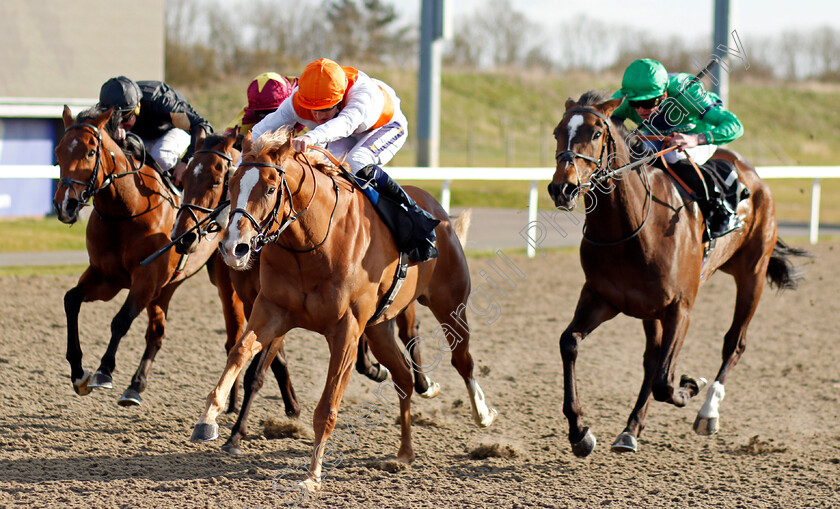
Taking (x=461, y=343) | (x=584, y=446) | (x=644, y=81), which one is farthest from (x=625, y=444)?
(x=644, y=81)

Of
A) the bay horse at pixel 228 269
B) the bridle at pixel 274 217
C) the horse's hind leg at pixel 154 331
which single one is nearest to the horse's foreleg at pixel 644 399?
the bay horse at pixel 228 269

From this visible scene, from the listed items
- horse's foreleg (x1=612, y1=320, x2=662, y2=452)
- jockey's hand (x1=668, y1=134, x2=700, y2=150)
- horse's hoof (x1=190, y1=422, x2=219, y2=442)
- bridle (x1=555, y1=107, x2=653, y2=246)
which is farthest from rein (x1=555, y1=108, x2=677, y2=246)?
horse's hoof (x1=190, y1=422, x2=219, y2=442)

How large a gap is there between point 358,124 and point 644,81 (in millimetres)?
1576

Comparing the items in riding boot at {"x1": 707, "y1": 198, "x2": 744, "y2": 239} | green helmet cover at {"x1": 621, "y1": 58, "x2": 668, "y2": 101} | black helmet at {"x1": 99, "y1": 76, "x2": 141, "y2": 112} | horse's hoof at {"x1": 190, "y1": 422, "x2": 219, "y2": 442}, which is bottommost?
horse's hoof at {"x1": 190, "y1": 422, "x2": 219, "y2": 442}

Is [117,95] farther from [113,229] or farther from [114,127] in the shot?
[113,229]

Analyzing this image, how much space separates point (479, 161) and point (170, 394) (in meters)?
20.5

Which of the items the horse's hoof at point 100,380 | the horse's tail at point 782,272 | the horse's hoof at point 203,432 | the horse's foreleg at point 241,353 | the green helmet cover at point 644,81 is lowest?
the horse's hoof at point 100,380

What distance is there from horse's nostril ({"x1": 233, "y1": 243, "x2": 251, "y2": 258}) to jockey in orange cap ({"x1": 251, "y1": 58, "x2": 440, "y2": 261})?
74cm

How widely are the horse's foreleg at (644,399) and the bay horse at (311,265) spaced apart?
103cm

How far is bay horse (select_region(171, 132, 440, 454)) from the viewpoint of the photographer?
14.6 ft

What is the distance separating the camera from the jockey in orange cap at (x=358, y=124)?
13.6 feet

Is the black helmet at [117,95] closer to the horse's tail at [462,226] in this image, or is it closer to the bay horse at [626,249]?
the horse's tail at [462,226]

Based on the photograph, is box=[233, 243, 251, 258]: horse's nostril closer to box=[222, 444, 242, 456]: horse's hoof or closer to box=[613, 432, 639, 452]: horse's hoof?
box=[222, 444, 242, 456]: horse's hoof

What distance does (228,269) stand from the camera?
5.02 metres
